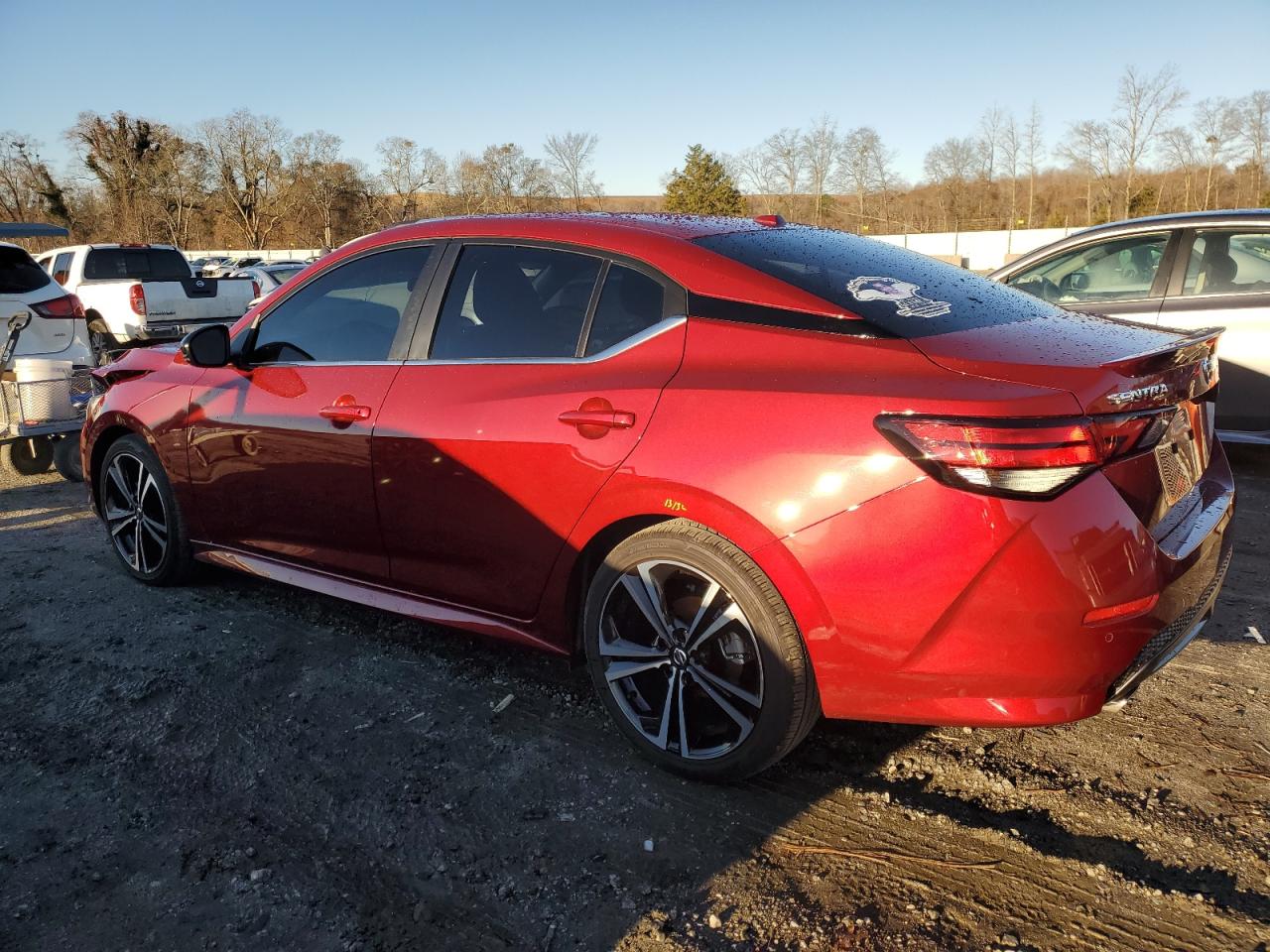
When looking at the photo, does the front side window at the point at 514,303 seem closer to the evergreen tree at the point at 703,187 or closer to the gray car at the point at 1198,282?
the gray car at the point at 1198,282

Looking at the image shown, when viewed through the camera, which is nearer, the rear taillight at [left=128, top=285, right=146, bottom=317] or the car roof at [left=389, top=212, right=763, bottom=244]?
the car roof at [left=389, top=212, right=763, bottom=244]

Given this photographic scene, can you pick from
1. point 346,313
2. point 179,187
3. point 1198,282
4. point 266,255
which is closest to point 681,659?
point 346,313

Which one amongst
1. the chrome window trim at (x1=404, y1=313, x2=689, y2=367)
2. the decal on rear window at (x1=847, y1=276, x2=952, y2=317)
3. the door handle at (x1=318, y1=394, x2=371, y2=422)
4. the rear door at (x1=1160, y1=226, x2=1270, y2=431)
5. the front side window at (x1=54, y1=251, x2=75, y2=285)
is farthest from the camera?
the front side window at (x1=54, y1=251, x2=75, y2=285)

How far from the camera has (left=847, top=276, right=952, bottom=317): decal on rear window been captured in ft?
8.39

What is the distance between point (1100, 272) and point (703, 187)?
4617 cm

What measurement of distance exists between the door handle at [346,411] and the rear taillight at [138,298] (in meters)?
11.1

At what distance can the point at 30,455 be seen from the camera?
6.95 m

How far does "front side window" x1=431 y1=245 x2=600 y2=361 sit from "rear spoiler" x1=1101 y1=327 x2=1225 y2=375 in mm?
1551

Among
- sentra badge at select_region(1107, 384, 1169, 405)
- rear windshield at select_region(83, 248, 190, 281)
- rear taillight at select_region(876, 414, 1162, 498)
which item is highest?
rear windshield at select_region(83, 248, 190, 281)

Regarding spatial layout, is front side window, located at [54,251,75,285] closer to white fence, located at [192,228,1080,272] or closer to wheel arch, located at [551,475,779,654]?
wheel arch, located at [551,475,779,654]

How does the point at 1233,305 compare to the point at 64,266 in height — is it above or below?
below

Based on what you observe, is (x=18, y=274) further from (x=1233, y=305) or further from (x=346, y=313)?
(x=1233, y=305)

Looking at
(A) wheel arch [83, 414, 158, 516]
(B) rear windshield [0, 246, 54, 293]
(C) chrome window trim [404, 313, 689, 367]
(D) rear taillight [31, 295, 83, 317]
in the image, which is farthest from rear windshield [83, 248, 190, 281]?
(C) chrome window trim [404, 313, 689, 367]

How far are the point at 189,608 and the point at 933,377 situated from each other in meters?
3.53
